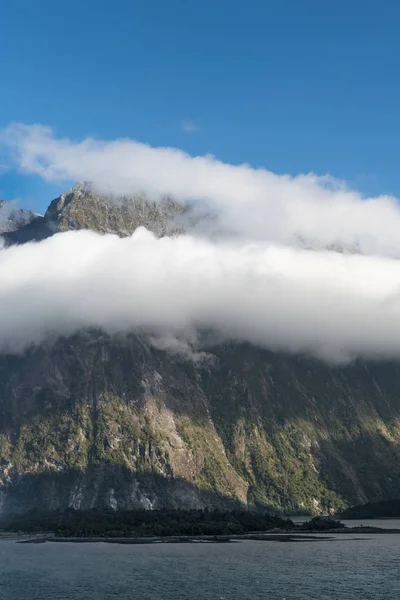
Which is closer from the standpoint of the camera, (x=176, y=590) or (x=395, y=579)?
(x=176, y=590)

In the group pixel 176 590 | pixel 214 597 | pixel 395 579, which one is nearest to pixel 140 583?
pixel 176 590

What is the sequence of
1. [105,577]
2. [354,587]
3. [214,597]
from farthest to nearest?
[105,577]
[354,587]
[214,597]

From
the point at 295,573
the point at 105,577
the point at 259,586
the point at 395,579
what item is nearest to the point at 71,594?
the point at 105,577

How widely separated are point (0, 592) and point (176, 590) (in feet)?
139

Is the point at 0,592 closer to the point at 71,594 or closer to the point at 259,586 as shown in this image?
the point at 71,594

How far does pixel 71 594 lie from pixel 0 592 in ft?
63.4

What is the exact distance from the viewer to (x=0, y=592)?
17312 cm

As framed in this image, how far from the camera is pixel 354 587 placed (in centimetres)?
17425

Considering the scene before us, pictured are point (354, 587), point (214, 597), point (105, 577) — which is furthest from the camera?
point (105, 577)

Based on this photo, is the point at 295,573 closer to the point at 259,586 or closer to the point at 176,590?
the point at 259,586

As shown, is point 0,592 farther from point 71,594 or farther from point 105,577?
point 105,577

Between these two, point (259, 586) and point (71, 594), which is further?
point (259, 586)

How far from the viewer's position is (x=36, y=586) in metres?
179

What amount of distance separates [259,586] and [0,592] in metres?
62.8
